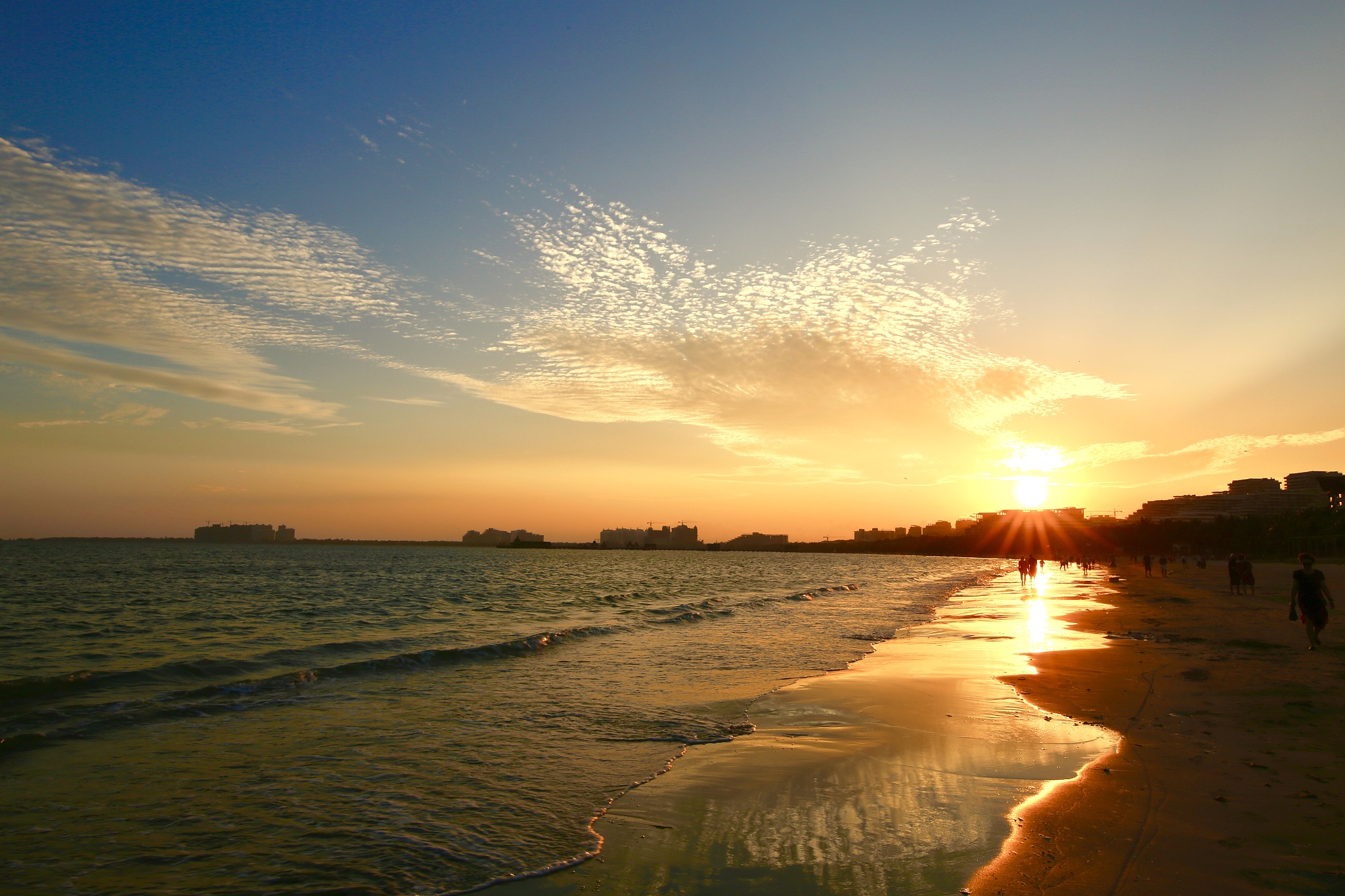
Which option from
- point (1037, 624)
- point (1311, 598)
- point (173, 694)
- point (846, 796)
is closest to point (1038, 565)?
point (1037, 624)

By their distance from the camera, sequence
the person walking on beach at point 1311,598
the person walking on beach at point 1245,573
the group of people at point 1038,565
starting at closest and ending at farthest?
the person walking on beach at point 1311,598 < the person walking on beach at point 1245,573 < the group of people at point 1038,565

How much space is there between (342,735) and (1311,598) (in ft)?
63.1

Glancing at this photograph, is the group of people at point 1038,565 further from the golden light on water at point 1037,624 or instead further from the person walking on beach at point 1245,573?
the golden light on water at point 1037,624

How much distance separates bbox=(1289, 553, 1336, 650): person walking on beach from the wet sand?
1.46 feet

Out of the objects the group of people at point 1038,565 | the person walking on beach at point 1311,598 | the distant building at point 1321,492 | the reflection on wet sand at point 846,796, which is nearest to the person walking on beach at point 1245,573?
the group of people at point 1038,565

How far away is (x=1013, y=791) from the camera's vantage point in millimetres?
7297

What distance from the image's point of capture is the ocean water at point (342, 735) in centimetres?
623

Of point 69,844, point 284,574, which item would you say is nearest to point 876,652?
point 69,844

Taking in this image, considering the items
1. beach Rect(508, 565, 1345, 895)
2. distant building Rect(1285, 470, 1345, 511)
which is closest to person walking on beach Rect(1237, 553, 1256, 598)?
beach Rect(508, 565, 1345, 895)

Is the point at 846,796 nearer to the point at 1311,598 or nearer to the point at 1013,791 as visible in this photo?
the point at 1013,791

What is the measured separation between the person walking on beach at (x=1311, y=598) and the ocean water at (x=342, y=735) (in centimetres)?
996

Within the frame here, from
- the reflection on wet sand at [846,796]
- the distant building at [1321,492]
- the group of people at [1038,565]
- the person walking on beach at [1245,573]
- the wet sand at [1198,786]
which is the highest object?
the distant building at [1321,492]

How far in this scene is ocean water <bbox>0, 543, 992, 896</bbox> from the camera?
6.23 m

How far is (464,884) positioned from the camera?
571 centimetres
